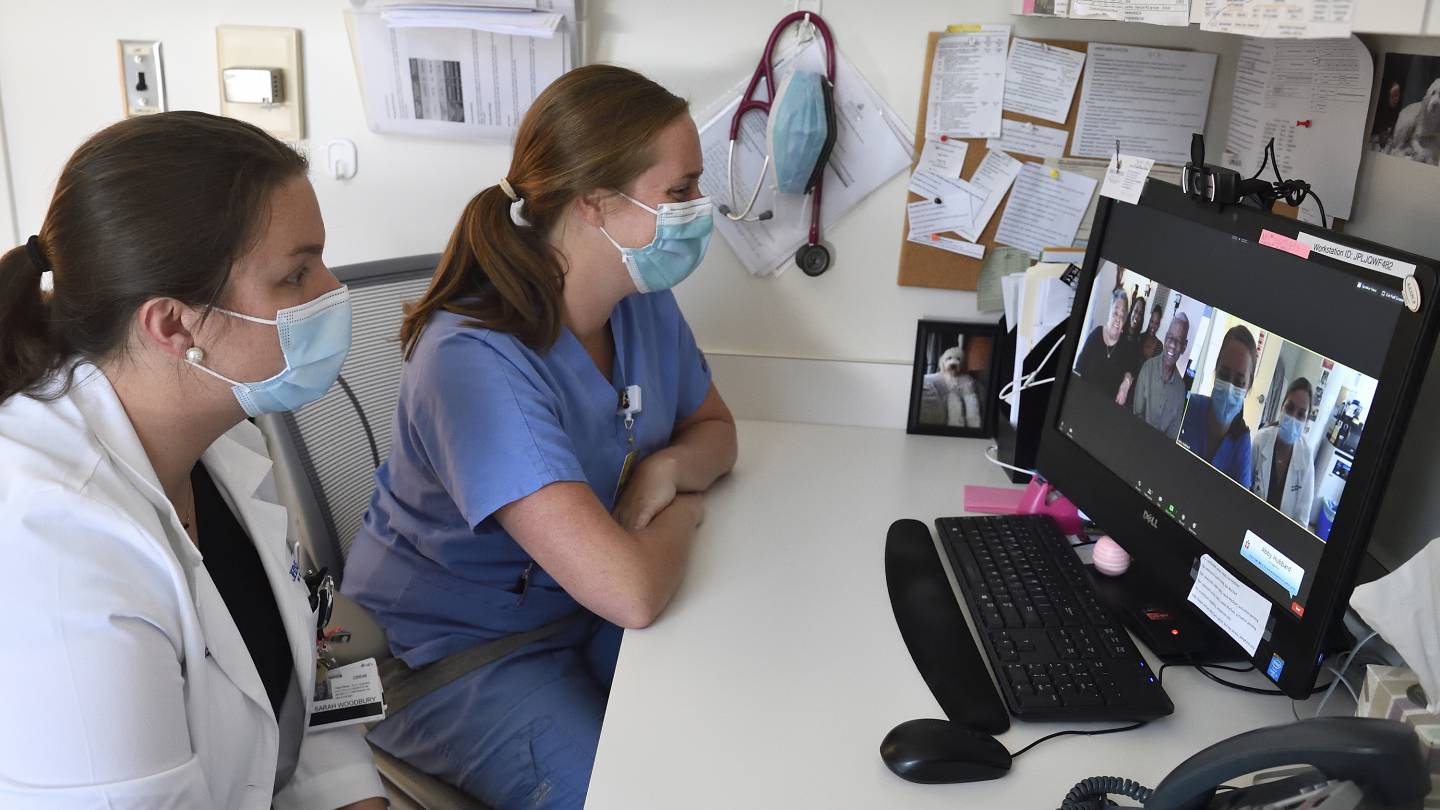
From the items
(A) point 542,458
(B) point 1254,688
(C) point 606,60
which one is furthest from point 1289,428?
(C) point 606,60

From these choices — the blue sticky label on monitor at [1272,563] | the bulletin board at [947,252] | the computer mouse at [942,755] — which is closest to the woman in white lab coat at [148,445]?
the computer mouse at [942,755]

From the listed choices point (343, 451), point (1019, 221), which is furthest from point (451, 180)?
point (1019, 221)

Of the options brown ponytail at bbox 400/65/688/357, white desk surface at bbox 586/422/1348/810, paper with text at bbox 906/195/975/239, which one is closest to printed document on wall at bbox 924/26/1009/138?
paper with text at bbox 906/195/975/239

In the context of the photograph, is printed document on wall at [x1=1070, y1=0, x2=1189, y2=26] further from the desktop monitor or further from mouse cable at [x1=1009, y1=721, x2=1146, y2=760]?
mouse cable at [x1=1009, y1=721, x2=1146, y2=760]

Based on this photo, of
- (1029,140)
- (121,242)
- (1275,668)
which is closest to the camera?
(121,242)

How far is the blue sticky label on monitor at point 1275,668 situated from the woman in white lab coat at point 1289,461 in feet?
0.45

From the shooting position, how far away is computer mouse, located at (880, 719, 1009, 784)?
98 cm

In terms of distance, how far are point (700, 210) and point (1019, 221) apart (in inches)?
26.5

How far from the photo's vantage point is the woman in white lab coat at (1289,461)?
3.31 feet

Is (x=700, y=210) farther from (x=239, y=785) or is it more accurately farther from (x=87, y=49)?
(x=87, y=49)

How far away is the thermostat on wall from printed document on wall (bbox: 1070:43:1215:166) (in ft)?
4.45

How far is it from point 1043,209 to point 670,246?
747mm

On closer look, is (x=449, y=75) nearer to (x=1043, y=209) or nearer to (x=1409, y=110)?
(x=1043, y=209)

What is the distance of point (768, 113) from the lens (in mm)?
1828
